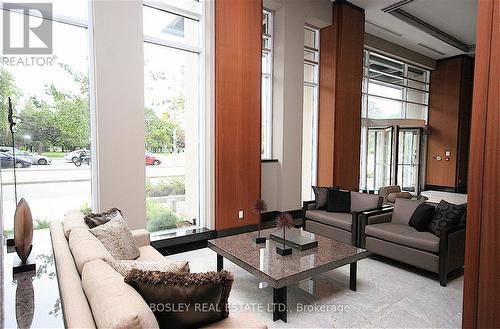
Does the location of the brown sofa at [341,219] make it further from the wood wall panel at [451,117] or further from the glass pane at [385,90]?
the wood wall panel at [451,117]

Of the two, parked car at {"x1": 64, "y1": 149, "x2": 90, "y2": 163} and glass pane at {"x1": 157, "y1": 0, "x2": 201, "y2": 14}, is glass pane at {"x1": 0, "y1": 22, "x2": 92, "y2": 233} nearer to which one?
parked car at {"x1": 64, "y1": 149, "x2": 90, "y2": 163}

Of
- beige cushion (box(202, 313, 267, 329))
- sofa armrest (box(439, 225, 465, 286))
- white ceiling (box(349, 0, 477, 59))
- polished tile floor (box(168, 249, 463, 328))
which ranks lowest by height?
polished tile floor (box(168, 249, 463, 328))

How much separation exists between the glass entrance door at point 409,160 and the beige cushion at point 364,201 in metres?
5.48

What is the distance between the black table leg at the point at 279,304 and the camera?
8.44 feet

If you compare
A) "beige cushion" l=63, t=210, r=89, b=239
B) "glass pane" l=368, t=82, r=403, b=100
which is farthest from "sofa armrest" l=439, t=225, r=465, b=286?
"glass pane" l=368, t=82, r=403, b=100

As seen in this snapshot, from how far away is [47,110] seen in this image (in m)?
3.59

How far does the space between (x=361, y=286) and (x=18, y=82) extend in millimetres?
4604

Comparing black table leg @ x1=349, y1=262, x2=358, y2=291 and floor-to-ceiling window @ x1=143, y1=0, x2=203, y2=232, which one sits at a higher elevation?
floor-to-ceiling window @ x1=143, y1=0, x2=203, y2=232

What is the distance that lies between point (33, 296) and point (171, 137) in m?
3.09

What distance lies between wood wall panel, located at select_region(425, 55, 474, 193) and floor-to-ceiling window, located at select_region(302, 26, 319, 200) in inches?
258

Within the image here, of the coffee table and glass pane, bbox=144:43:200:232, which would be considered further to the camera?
glass pane, bbox=144:43:200:232

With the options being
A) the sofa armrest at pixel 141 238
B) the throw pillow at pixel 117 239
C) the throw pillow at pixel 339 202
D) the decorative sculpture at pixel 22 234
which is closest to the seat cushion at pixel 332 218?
the throw pillow at pixel 339 202

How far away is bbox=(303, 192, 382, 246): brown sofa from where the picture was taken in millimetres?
4185

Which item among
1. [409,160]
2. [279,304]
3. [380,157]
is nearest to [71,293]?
[279,304]
